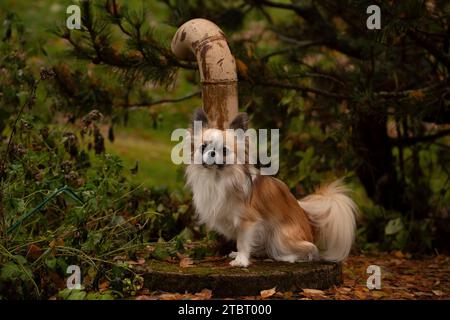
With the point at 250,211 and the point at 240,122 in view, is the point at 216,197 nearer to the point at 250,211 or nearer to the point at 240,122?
the point at 250,211

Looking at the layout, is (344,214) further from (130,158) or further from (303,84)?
(130,158)

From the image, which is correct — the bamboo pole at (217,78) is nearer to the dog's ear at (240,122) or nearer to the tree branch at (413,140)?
the dog's ear at (240,122)

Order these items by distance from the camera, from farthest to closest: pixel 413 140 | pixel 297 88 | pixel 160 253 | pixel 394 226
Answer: pixel 413 140 < pixel 394 226 < pixel 297 88 < pixel 160 253

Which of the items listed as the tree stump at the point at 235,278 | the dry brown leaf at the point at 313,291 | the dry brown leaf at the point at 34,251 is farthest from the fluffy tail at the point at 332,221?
the dry brown leaf at the point at 34,251

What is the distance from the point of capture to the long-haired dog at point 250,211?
17.3 ft

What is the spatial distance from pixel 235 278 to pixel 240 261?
1.04ft

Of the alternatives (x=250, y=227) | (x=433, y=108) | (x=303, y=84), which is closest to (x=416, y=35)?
(x=433, y=108)

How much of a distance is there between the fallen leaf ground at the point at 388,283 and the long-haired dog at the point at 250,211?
34 cm

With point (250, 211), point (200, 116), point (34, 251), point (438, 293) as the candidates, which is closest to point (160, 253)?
point (250, 211)

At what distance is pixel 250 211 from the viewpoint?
5.38m

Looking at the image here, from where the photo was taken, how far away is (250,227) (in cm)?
536

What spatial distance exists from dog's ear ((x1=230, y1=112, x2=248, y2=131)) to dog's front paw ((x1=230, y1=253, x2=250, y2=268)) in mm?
840

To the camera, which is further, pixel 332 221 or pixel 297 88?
pixel 297 88
